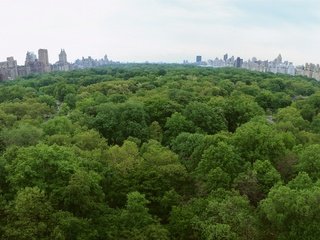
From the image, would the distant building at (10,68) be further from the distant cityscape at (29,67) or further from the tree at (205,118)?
the tree at (205,118)

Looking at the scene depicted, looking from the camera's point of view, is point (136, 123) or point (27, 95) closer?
point (136, 123)

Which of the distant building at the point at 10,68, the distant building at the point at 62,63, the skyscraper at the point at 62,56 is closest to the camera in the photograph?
the distant building at the point at 10,68

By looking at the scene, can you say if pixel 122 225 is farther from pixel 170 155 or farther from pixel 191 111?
pixel 191 111

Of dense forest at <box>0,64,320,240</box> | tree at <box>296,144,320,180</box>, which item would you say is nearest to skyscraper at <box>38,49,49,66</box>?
dense forest at <box>0,64,320,240</box>

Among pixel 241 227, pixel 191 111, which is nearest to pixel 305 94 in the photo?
pixel 191 111

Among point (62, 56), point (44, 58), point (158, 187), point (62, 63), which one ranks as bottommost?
point (158, 187)

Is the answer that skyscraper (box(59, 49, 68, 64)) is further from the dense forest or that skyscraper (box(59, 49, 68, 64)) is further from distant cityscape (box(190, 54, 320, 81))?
the dense forest

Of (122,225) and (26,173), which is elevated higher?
(26,173)

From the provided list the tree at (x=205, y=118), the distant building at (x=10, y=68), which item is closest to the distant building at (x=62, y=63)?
the distant building at (x=10, y=68)

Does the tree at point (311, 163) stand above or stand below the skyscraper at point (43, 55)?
below

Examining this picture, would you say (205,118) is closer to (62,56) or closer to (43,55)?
(43,55)

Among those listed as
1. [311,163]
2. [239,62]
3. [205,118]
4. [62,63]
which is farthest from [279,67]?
[311,163]
